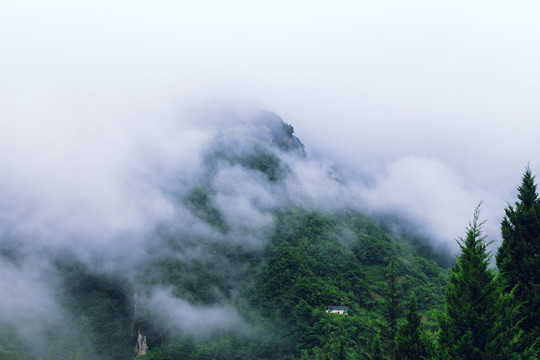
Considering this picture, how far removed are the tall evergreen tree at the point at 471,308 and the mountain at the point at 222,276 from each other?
46.8 meters

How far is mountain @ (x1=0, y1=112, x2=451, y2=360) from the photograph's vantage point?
70812 mm

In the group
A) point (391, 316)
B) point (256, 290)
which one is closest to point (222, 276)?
point (256, 290)

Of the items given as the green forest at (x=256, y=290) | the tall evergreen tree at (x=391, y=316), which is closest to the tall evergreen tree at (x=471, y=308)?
the green forest at (x=256, y=290)

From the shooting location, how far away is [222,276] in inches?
3625

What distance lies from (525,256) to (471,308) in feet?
14.3

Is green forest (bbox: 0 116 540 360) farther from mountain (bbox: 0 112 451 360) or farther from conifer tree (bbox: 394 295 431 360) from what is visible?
conifer tree (bbox: 394 295 431 360)

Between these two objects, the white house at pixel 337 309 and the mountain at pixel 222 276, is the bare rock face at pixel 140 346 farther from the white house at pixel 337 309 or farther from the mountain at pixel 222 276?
the white house at pixel 337 309

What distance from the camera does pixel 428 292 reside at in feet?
257

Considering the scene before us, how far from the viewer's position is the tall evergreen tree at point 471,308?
42.1 ft

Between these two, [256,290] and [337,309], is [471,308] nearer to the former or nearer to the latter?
[337,309]

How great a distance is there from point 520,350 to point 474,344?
3.13m

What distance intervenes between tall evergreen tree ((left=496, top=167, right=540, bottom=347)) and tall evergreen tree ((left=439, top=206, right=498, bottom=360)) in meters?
2.10

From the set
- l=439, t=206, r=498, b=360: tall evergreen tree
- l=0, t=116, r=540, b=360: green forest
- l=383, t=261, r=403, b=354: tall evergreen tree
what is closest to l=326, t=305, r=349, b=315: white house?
l=0, t=116, r=540, b=360: green forest

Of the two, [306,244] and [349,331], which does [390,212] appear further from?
[349,331]
